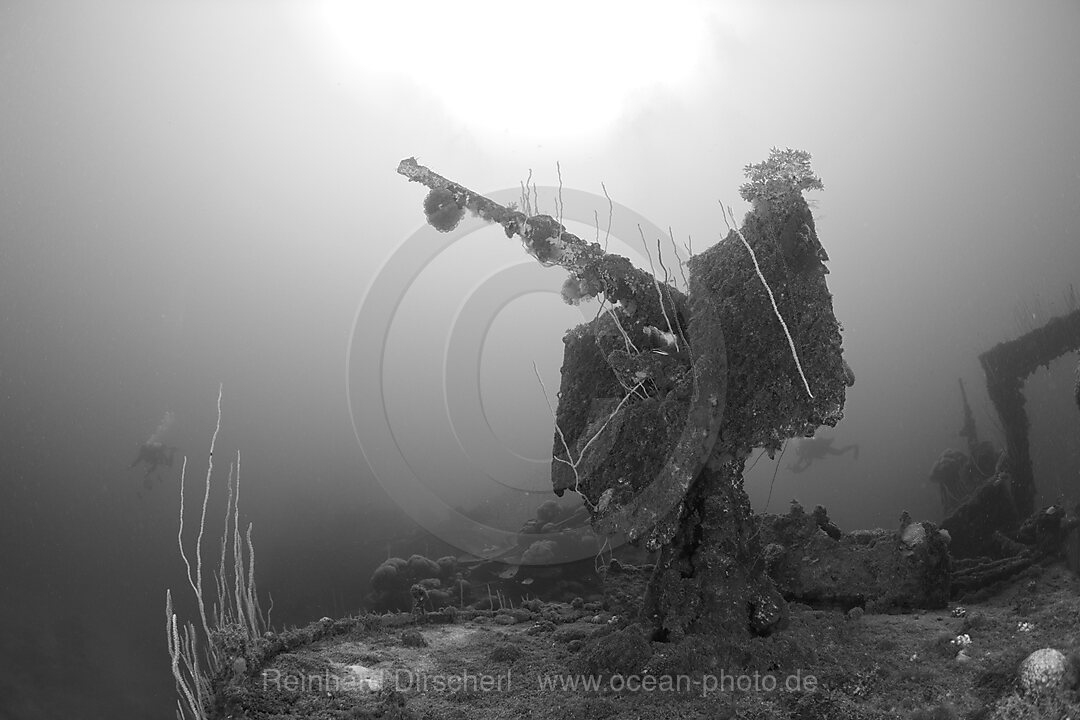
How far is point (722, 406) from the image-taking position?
22.9 feet

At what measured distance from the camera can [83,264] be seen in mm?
91250

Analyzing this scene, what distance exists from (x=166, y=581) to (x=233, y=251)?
94.7 metres

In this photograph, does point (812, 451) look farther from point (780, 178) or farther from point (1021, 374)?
point (780, 178)

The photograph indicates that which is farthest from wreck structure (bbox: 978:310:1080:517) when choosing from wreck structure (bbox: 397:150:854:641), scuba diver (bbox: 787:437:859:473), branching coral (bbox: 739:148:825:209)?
scuba diver (bbox: 787:437:859:473)

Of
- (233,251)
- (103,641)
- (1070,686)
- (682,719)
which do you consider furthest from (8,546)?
(233,251)

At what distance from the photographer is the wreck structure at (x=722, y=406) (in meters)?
6.83

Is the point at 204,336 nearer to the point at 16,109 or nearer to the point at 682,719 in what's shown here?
the point at 16,109

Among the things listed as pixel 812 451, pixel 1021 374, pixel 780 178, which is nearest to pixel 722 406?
pixel 780 178

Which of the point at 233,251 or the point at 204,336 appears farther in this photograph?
the point at 233,251

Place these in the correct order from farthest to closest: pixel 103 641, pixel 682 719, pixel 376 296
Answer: pixel 103 641
pixel 376 296
pixel 682 719

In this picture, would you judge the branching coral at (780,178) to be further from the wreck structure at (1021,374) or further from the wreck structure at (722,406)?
the wreck structure at (1021,374)

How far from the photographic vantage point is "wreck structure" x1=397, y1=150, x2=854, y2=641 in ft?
22.4

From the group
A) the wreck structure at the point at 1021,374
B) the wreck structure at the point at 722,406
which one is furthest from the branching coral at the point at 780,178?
the wreck structure at the point at 1021,374

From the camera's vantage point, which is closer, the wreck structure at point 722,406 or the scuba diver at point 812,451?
the wreck structure at point 722,406
